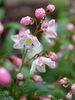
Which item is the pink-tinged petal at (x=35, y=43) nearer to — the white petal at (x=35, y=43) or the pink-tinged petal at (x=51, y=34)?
the white petal at (x=35, y=43)

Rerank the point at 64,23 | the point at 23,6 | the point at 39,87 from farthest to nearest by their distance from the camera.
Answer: the point at 23,6 < the point at 64,23 < the point at 39,87

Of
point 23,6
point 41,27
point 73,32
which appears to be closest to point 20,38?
point 41,27

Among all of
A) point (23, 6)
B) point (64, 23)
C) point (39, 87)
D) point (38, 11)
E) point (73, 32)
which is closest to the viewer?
point (38, 11)

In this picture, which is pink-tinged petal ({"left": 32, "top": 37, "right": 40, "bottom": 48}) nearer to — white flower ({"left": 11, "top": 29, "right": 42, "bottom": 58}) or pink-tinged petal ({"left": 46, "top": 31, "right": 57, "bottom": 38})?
white flower ({"left": 11, "top": 29, "right": 42, "bottom": 58})

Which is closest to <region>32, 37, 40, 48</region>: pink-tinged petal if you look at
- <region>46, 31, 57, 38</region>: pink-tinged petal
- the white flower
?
the white flower

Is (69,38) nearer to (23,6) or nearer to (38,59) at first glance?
(38,59)

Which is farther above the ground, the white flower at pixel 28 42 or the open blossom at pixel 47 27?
the open blossom at pixel 47 27

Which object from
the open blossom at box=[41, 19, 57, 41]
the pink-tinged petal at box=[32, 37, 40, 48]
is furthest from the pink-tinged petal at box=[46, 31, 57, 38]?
the pink-tinged petal at box=[32, 37, 40, 48]

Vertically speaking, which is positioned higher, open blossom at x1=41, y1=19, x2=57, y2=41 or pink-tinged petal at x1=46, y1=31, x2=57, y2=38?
open blossom at x1=41, y1=19, x2=57, y2=41

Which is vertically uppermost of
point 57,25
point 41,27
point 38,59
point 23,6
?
point 41,27

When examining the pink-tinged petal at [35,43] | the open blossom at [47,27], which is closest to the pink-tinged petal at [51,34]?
the open blossom at [47,27]

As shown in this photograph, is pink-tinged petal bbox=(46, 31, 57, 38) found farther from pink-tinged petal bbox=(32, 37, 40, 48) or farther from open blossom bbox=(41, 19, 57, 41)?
pink-tinged petal bbox=(32, 37, 40, 48)
